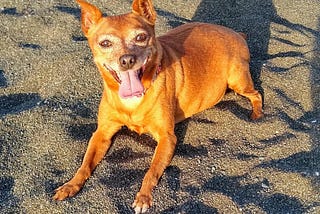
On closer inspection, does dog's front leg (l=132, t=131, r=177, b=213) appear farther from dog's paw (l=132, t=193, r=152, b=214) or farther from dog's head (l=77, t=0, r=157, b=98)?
dog's head (l=77, t=0, r=157, b=98)

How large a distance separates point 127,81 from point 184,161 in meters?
0.92

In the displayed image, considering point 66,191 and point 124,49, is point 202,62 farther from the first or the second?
point 66,191

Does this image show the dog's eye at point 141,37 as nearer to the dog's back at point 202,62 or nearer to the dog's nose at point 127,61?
the dog's nose at point 127,61

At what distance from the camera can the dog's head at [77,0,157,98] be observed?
402cm

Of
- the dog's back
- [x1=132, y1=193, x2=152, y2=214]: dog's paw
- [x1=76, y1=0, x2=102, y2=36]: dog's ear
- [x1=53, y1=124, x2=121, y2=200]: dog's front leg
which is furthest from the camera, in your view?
the dog's back

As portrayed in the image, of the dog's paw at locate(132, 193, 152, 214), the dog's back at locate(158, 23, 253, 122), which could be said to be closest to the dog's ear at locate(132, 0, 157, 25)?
the dog's back at locate(158, 23, 253, 122)

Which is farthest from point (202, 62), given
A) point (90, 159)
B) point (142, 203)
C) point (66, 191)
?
point (66, 191)

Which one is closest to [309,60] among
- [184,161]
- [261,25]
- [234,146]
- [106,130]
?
[261,25]

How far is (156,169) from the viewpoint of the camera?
4.14 metres

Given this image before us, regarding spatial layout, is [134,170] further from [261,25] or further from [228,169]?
[261,25]

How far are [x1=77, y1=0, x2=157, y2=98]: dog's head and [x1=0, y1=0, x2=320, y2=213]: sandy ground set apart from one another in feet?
2.48

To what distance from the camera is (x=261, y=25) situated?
6.64 m

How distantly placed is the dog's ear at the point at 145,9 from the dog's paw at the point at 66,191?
163 cm

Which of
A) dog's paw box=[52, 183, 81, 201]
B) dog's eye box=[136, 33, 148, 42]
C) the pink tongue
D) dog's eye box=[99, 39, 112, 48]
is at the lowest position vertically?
dog's paw box=[52, 183, 81, 201]
